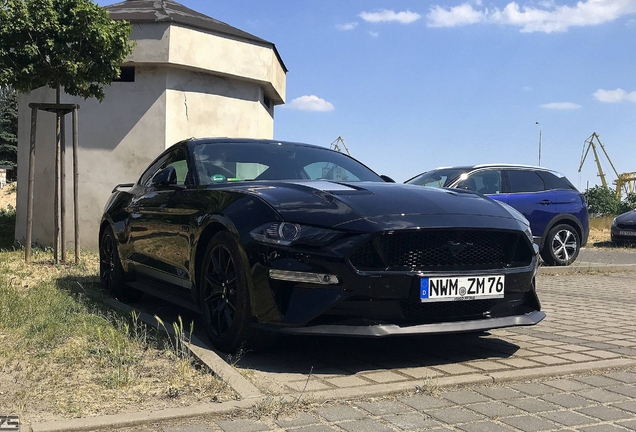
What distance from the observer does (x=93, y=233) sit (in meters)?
11.2

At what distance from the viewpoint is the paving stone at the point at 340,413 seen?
313cm

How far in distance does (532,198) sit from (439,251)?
7.43 meters

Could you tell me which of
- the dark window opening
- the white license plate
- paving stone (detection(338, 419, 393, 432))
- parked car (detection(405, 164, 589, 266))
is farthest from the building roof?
paving stone (detection(338, 419, 393, 432))

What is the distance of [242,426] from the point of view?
300 cm

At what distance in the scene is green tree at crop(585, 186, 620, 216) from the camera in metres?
49.7

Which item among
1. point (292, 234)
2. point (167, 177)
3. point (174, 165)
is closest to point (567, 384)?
point (292, 234)

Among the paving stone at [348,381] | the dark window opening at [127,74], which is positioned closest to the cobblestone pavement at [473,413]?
the paving stone at [348,381]

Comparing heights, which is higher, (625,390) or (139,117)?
(139,117)

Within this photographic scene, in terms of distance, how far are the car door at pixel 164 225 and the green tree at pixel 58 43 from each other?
9.88 feet

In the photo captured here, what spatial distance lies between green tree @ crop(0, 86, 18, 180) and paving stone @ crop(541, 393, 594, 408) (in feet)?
156

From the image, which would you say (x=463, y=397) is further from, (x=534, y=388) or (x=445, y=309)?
(x=445, y=309)

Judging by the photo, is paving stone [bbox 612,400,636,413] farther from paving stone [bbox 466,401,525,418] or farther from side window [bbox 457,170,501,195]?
side window [bbox 457,170,501,195]

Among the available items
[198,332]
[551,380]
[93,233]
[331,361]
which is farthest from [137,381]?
[93,233]

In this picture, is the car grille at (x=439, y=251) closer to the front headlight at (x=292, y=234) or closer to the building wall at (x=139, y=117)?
the front headlight at (x=292, y=234)
